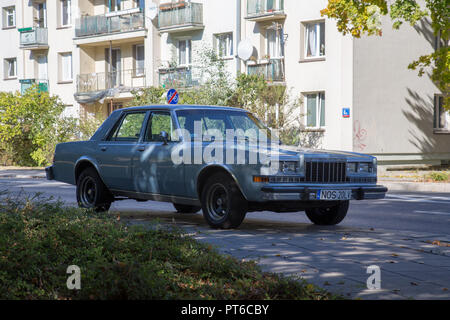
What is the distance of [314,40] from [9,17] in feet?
85.7

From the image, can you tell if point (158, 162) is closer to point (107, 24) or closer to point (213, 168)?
point (213, 168)

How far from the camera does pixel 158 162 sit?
33.7 feet

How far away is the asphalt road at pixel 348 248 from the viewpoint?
5816 mm

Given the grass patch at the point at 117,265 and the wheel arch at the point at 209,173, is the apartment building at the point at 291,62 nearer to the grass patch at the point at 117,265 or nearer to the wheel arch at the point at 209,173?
the wheel arch at the point at 209,173

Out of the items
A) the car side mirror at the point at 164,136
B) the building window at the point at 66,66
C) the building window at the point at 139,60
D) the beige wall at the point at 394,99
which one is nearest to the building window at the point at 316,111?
the beige wall at the point at 394,99

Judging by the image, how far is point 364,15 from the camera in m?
21.5

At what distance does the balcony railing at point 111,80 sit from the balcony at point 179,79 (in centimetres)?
360

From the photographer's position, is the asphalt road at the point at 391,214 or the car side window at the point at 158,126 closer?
the car side window at the point at 158,126

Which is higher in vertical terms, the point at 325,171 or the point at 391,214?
the point at 325,171

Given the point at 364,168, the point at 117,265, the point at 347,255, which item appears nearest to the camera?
the point at 117,265

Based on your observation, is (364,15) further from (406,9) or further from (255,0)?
(255,0)

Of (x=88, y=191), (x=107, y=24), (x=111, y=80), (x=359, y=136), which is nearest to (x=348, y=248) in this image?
(x=88, y=191)

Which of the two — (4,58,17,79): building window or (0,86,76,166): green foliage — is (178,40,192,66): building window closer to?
(0,86,76,166): green foliage

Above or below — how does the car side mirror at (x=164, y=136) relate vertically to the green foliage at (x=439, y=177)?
above
